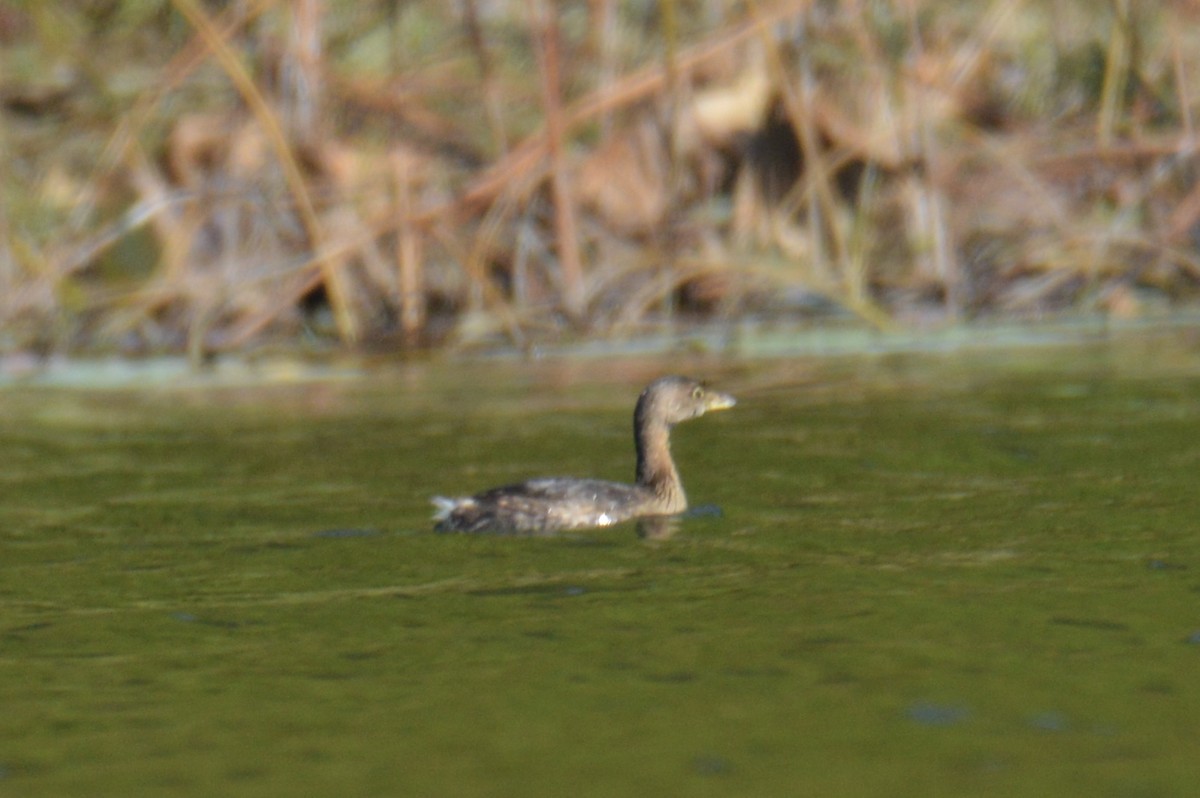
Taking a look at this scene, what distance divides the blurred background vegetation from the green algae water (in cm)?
341

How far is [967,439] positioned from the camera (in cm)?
841

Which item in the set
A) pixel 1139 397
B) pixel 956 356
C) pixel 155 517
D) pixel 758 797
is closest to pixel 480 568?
pixel 155 517

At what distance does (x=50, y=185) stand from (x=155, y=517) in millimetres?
8910

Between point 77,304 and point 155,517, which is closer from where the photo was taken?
point 155,517

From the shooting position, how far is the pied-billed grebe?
22.4 ft

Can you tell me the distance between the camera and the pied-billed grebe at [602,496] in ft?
22.4

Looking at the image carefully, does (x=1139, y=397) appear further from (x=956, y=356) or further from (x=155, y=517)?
(x=155, y=517)

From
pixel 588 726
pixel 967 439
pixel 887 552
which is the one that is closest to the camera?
pixel 588 726

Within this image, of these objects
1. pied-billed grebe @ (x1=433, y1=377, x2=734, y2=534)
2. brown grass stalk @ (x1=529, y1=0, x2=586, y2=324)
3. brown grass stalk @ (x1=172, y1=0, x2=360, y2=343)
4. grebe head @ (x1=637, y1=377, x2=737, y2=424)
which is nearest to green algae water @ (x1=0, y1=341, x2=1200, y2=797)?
pied-billed grebe @ (x1=433, y1=377, x2=734, y2=534)

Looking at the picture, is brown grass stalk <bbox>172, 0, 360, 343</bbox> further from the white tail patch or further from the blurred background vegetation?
the white tail patch

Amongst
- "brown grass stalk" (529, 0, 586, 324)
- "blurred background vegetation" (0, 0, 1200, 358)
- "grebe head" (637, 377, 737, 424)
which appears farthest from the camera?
"blurred background vegetation" (0, 0, 1200, 358)

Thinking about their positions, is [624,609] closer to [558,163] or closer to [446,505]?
[446,505]

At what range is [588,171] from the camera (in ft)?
47.2

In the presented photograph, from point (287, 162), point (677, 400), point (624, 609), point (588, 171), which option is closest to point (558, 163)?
point (287, 162)
